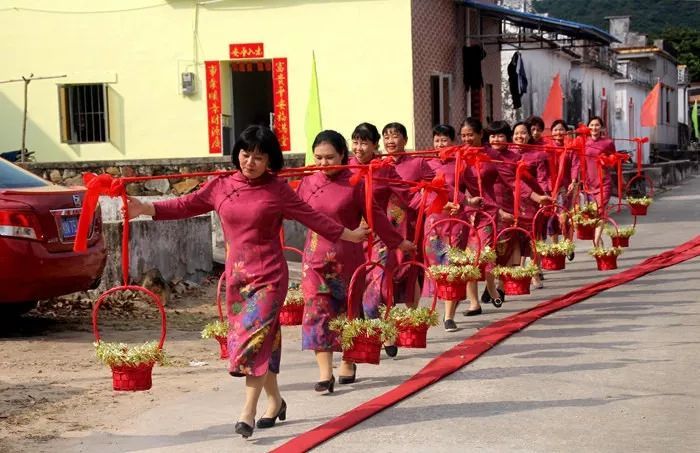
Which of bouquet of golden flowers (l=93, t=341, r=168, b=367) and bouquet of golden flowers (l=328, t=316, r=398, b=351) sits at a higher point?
bouquet of golden flowers (l=93, t=341, r=168, b=367)

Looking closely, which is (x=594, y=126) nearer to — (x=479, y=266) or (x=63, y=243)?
(x=479, y=266)

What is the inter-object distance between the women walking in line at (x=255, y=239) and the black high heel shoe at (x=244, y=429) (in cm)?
13

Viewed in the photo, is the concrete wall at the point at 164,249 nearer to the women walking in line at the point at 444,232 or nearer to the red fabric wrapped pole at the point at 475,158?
the women walking in line at the point at 444,232

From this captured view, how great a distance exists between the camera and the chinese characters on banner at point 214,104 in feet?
73.8

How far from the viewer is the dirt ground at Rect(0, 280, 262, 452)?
763 cm

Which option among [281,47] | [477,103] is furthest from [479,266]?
[477,103]


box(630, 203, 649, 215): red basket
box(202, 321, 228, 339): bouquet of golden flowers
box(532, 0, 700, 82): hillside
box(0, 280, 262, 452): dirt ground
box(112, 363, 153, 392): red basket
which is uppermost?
box(532, 0, 700, 82): hillside

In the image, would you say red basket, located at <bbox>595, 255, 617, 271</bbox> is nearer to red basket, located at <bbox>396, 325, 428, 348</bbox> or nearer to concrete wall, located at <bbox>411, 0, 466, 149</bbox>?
red basket, located at <bbox>396, 325, 428, 348</bbox>

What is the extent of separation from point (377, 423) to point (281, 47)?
51.7ft

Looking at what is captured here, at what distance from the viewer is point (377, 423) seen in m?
7.17

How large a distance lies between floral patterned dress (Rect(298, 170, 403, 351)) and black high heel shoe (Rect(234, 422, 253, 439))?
4.60 feet

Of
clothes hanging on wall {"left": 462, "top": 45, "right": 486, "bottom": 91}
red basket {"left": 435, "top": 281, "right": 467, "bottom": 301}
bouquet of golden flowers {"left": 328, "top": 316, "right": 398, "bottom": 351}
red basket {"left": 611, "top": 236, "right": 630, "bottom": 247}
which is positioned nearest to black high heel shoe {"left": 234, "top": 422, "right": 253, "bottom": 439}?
bouquet of golden flowers {"left": 328, "top": 316, "right": 398, "bottom": 351}

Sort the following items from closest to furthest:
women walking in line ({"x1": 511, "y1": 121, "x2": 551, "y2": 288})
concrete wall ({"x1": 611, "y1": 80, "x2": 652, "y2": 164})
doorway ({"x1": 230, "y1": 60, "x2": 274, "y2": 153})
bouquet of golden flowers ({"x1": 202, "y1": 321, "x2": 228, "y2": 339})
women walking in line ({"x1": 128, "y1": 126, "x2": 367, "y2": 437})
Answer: women walking in line ({"x1": 128, "y1": 126, "x2": 367, "y2": 437})
bouquet of golden flowers ({"x1": 202, "y1": 321, "x2": 228, "y2": 339})
women walking in line ({"x1": 511, "y1": 121, "x2": 551, "y2": 288})
doorway ({"x1": 230, "y1": 60, "x2": 274, "y2": 153})
concrete wall ({"x1": 611, "y1": 80, "x2": 652, "y2": 164})

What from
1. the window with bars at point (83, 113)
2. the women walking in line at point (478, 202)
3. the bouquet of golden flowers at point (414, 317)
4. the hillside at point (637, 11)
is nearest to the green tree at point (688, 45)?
the hillside at point (637, 11)
